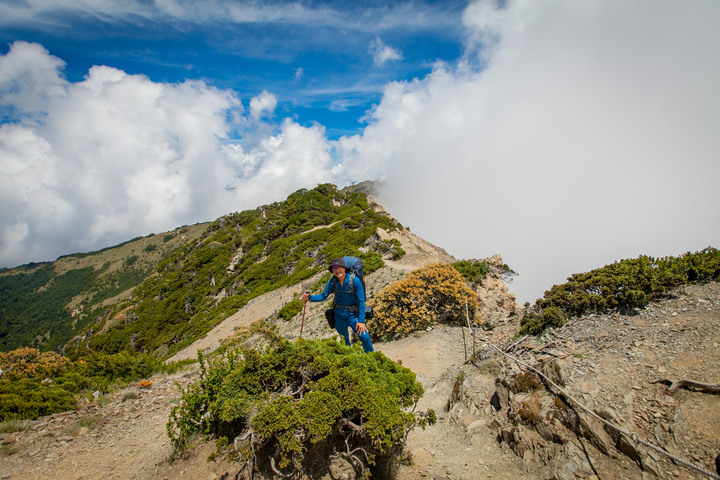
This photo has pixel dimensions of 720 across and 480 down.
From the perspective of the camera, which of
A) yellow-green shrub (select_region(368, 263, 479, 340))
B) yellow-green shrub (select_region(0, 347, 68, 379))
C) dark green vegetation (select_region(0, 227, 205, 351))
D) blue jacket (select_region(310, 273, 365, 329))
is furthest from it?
dark green vegetation (select_region(0, 227, 205, 351))

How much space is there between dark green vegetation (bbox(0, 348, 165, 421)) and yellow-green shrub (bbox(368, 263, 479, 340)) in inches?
310

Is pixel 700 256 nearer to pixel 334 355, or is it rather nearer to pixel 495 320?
pixel 495 320

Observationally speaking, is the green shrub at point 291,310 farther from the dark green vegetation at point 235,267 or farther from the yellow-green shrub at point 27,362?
the yellow-green shrub at point 27,362

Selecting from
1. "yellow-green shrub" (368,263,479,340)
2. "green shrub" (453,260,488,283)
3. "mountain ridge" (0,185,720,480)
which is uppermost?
"green shrub" (453,260,488,283)

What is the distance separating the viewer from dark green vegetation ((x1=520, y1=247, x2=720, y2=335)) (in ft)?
22.3

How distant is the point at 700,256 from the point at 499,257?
1450cm

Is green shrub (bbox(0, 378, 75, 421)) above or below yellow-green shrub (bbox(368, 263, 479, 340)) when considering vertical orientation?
below

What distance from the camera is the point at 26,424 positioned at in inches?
230

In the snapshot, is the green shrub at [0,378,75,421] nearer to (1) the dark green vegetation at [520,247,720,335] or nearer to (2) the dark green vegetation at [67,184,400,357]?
(1) the dark green vegetation at [520,247,720,335]

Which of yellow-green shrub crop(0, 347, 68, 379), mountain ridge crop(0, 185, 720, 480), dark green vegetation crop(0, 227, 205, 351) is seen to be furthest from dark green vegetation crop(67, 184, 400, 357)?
dark green vegetation crop(0, 227, 205, 351)

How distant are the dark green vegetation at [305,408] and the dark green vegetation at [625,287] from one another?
16.3 feet

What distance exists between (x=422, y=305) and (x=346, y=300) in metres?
5.71

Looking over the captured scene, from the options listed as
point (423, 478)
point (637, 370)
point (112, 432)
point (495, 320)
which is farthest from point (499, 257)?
point (112, 432)

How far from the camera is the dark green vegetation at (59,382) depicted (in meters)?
6.22
